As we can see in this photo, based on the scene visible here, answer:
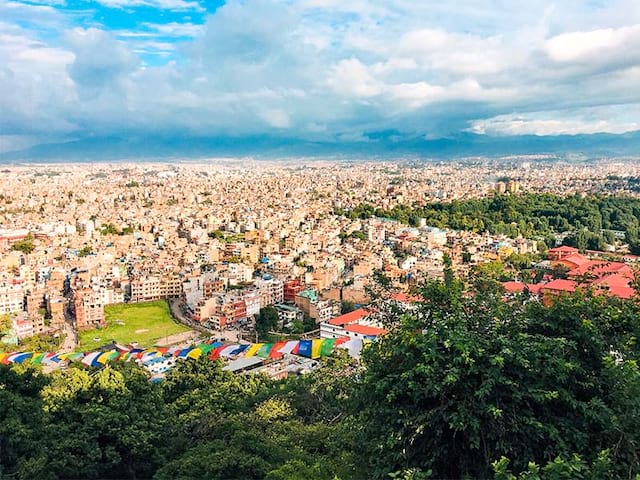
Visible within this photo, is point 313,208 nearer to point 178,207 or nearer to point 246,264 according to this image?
point 178,207

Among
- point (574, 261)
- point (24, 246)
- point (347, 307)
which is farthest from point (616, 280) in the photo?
point (24, 246)

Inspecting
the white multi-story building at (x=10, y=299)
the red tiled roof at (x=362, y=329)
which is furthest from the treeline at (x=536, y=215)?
the white multi-story building at (x=10, y=299)

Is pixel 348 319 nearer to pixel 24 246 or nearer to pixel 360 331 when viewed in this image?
pixel 360 331

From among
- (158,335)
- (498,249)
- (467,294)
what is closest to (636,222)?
(498,249)

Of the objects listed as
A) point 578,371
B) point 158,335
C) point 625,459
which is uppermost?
point 578,371

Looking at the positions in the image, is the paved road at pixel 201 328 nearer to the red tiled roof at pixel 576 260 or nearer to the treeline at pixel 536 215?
the red tiled roof at pixel 576 260

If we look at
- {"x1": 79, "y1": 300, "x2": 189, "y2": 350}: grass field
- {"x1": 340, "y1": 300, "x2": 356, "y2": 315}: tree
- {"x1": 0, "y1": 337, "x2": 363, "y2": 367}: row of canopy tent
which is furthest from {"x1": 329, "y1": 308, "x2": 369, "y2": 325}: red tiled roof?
{"x1": 79, "y1": 300, "x2": 189, "y2": 350}: grass field
